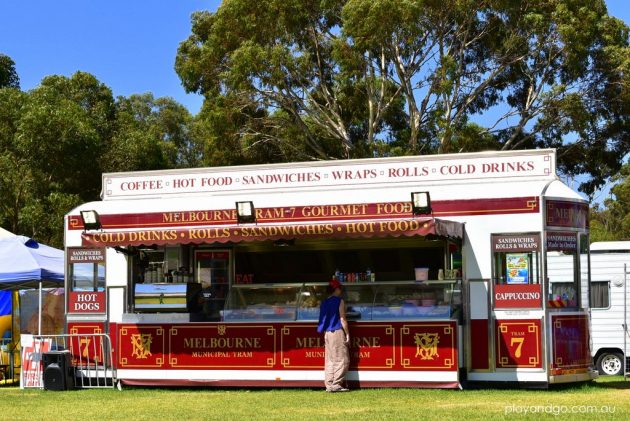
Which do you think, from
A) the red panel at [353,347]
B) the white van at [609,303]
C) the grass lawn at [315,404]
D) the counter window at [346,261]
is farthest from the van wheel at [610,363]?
the red panel at [353,347]

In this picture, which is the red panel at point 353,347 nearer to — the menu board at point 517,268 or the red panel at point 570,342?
the menu board at point 517,268

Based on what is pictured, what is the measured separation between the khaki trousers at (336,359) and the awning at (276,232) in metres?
1.37

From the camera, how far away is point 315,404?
12.2 metres

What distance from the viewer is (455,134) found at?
3131 cm

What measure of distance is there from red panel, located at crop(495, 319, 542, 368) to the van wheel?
6.88 metres

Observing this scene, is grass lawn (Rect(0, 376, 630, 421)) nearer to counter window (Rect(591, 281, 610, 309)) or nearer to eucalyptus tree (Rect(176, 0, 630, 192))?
counter window (Rect(591, 281, 610, 309))

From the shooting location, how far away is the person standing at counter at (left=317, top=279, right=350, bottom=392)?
13609 millimetres

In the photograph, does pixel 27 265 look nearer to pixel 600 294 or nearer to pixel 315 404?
pixel 315 404

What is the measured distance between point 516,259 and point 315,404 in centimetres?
372

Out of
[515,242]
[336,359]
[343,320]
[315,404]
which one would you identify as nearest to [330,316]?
[343,320]

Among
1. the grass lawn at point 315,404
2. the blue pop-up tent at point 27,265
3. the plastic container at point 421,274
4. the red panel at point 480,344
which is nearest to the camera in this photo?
the grass lawn at point 315,404

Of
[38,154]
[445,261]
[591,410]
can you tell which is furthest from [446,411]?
[38,154]

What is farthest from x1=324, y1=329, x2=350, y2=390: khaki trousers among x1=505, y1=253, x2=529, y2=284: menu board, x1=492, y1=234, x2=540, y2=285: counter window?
x1=505, y1=253, x2=529, y2=284: menu board

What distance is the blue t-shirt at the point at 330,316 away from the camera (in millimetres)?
13648
